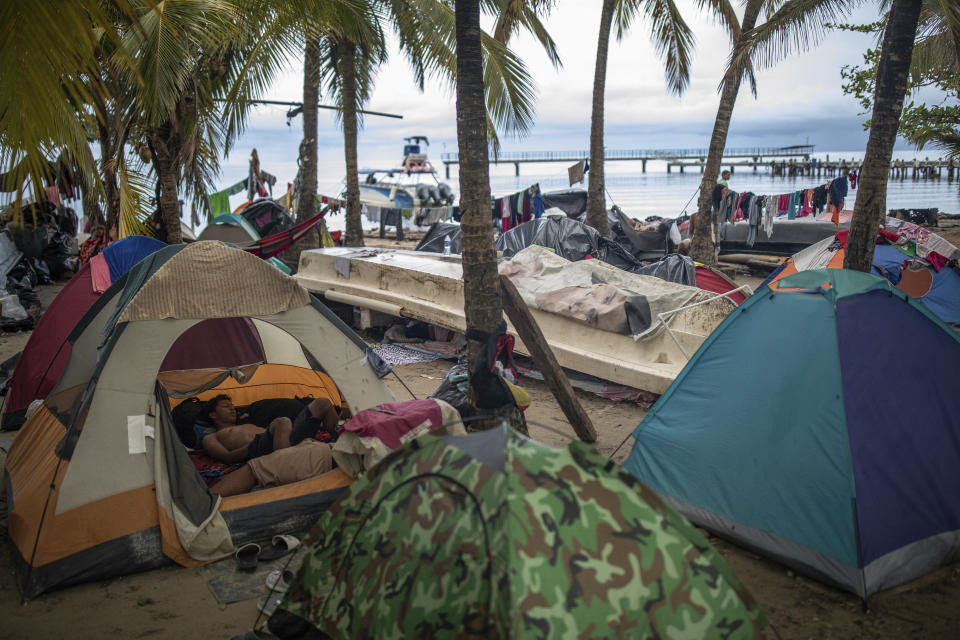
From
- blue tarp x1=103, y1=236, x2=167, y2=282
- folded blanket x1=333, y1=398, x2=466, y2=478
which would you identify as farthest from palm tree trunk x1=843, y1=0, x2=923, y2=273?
blue tarp x1=103, y1=236, x2=167, y2=282

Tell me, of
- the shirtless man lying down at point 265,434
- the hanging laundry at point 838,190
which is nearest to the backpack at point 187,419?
the shirtless man lying down at point 265,434

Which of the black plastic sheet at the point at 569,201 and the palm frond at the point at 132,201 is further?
the black plastic sheet at the point at 569,201

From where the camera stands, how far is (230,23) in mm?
7555

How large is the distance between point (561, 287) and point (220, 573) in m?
5.45

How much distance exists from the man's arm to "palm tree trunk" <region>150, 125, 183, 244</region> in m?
4.65

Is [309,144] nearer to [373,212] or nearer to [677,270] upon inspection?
[677,270]

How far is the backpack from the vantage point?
218 inches

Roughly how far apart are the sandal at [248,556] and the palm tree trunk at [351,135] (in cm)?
1053

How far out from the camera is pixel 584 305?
25.8 ft

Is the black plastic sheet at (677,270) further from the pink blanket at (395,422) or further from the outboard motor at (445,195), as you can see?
the outboard motor at (445,195)

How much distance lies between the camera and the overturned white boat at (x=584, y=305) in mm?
7176

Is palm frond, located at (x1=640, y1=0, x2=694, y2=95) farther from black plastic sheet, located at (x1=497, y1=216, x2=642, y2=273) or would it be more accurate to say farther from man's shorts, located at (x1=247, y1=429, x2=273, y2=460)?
man's shorts, located at (x1=247, y1=429, x2=273, y2=460)

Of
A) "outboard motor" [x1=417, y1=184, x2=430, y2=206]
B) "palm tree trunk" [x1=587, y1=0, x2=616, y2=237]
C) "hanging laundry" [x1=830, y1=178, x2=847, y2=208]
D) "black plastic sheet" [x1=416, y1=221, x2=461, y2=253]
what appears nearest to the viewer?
"palm tree trunk" [x1=587, y1=0, x2=616, y2=237]

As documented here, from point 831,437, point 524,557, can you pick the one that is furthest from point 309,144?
point 524,557
